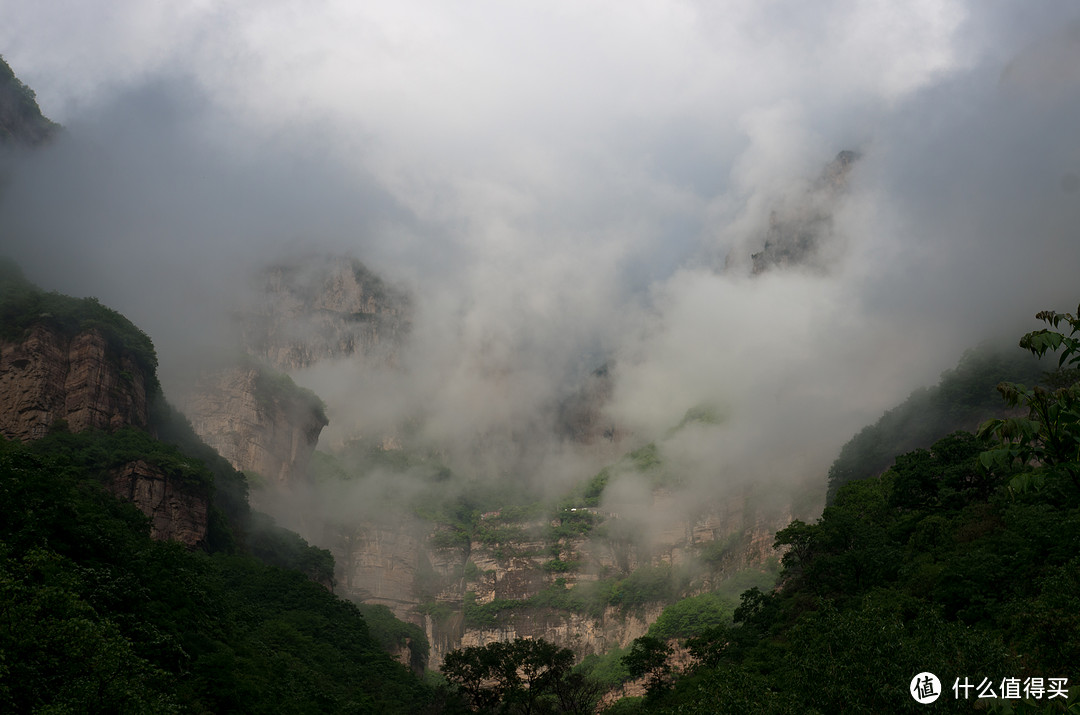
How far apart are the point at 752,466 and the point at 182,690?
146m

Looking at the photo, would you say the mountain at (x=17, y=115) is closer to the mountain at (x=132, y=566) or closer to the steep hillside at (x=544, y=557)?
the mountain at (x=132, y=566)

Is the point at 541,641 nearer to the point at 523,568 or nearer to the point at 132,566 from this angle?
the point at 132,566

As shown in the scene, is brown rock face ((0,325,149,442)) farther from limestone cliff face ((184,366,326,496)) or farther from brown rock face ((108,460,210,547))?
limestone cliff face ((184,366,326,496))

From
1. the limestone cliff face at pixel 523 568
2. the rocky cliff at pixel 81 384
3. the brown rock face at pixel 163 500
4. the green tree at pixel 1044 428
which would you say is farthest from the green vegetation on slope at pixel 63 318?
the limestone cliff face at pixel 523 568

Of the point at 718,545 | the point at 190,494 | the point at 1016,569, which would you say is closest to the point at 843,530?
the point at 1016,569

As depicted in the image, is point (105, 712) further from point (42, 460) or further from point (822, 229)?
point (822, 229)

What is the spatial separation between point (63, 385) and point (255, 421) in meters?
61.5

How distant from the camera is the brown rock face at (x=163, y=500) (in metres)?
72.0

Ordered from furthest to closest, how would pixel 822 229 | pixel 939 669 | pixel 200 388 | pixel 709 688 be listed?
pixel 822 229 → pixel 200 388 → pixel 709 688 → pixel 939 669

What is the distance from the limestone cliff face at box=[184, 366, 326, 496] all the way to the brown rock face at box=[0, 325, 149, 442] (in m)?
50.3

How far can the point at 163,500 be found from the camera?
75000mm

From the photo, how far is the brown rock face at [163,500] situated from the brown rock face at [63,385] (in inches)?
295

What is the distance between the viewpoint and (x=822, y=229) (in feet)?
654

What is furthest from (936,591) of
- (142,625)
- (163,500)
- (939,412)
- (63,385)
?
(63,385)
